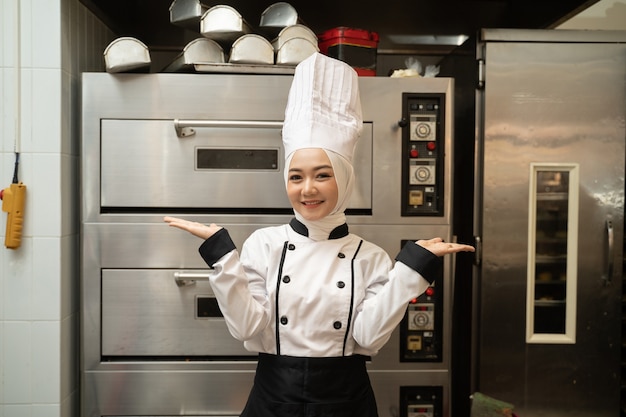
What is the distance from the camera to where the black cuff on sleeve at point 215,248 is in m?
0.95

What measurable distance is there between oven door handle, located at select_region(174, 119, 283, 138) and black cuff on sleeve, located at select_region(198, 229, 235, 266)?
22.1 inches

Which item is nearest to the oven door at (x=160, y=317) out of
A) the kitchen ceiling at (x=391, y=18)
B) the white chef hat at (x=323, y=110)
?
the white chef hat at (x=323, y=110)

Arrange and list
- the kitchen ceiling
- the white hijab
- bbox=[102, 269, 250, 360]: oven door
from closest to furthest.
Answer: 1. the white hijab
2. bbox=[102, 269, 250, 360]: oven door
3. the kitchen ceiling

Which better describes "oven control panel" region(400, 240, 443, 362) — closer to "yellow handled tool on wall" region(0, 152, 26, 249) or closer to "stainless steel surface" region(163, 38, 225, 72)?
"stainless steel surface" region(163, 38, 225, 72)

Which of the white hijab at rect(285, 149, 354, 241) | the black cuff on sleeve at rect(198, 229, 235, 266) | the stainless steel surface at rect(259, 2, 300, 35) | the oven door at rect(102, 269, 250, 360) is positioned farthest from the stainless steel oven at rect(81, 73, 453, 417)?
the black cuff on sleeve at rect(198, 229, 235, 266)

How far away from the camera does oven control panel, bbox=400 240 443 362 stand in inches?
58.5

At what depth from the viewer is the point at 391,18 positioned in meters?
2.02

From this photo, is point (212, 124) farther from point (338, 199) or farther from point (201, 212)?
point (338, 199)

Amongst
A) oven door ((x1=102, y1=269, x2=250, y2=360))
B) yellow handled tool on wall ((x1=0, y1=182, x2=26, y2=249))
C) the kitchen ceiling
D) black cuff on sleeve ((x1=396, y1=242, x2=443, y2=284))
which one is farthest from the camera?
the kitchen ceiling

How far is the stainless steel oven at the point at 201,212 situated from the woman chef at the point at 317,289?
1.24ft

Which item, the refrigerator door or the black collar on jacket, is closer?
the black collar on jacket

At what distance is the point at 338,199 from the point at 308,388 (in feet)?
→ 1.53

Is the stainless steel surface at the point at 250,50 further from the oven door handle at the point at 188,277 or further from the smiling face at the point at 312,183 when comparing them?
the oven door handle at the point at 188,277

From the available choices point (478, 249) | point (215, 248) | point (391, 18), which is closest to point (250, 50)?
point (215, 248)
